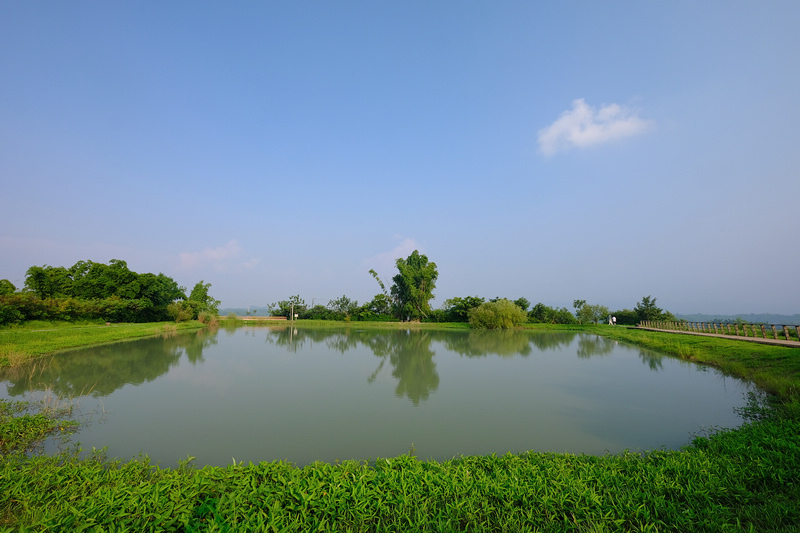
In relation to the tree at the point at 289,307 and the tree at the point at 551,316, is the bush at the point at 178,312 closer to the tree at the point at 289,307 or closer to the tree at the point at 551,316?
the tree at the point at 289,307

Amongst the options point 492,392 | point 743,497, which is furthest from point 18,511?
point 492,392

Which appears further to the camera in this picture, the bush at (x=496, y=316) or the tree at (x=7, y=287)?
the bush at (x=496, y=316)

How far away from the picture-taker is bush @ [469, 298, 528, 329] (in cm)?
3144

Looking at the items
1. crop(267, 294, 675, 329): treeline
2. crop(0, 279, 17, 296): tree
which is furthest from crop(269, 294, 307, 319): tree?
crop(0, 279, 17, 296): tree

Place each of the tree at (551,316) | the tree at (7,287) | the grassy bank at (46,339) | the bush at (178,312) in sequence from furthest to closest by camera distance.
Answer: the tree at (551,316) < the bush at (178,312) < the tree at (7,287) < the grassy bank at (46,339)

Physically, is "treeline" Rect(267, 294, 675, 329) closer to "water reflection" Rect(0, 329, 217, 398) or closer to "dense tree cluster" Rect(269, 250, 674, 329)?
"dense tree cluster" Rect(269, 250, 674, 329)

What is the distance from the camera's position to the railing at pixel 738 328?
13.0 meters

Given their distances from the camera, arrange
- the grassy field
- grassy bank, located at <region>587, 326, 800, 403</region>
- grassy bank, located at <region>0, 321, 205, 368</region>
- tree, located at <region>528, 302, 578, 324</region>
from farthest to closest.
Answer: tree, located at <region>528, 302, 578, 324</region> → grassy bank, located at <region>0, 321, 205, 368</region> → grassy bank, located at <region>587, 326, 800, 403</region> → the grassy field

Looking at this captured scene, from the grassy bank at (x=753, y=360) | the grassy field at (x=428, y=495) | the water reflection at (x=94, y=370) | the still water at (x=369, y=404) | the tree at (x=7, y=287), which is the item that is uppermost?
the tree at (x=7, y=287)

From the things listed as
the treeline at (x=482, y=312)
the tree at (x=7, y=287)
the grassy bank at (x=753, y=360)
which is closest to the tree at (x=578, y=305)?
the treeline at (x=482, y=312)

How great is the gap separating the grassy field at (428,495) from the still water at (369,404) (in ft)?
2.90

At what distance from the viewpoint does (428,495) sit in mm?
2986

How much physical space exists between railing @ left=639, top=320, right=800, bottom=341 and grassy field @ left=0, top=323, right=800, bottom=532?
13466 millimetres

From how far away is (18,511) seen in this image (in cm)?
275
